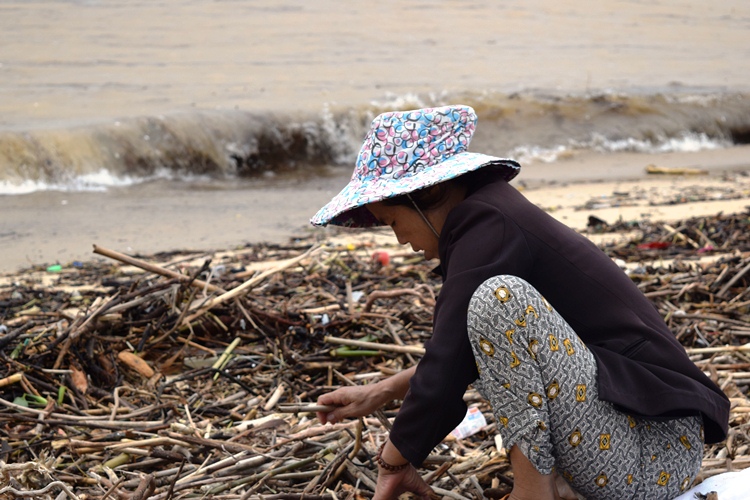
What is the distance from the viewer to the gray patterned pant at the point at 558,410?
198 cm

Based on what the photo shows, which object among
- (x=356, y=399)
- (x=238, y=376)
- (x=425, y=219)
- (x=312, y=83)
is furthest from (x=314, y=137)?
(x=425, y=219)

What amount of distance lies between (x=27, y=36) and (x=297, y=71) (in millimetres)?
6817

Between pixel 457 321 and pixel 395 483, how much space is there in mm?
559

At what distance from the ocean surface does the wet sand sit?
0.81m

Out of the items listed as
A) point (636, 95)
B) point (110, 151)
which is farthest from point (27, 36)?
point (636, 95)

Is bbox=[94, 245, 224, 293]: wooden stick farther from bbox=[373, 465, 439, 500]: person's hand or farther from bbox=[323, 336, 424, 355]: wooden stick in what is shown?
bbox=[373, 465, 439, 500]: person's hand

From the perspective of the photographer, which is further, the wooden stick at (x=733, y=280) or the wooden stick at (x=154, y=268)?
the wooden stick at (x=733, y=280)

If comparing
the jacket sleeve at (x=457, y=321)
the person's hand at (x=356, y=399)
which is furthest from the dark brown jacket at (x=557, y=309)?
the person's hand at (x=356, y=399)

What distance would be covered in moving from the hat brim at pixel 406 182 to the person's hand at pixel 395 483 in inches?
29.2

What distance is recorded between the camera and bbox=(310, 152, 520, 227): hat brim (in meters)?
2.13

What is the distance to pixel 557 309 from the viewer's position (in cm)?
218

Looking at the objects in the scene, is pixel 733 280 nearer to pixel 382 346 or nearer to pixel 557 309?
pixel 382 346

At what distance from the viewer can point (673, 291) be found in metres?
4.21

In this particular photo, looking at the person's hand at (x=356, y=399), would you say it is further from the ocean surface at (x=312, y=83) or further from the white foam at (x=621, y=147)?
the white foam at (x=621, y=147)
